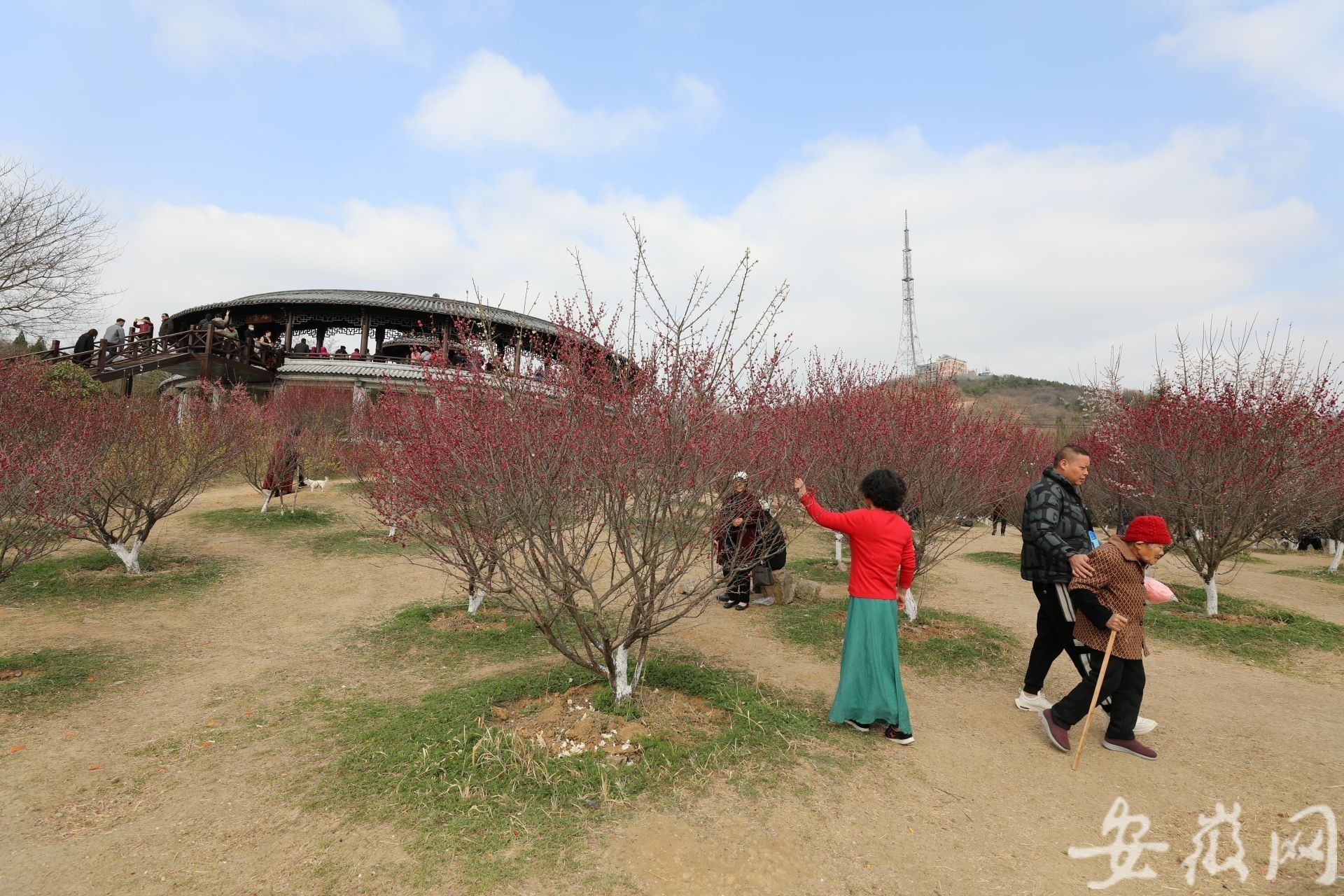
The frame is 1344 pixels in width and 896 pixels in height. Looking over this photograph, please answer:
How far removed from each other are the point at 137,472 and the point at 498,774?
7.21 metres

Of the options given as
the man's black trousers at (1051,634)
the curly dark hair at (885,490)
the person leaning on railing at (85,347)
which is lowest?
the man's black trousers at (1051,634)

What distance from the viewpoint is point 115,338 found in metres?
16.9

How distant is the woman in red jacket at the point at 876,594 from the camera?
361cm

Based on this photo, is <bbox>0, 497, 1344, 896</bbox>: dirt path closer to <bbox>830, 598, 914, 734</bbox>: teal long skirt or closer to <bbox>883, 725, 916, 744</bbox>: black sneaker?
<bbox>883, 725, 916, 744</bbox>: black sneaker

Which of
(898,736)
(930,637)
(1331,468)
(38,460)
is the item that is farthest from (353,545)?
(1331,468)

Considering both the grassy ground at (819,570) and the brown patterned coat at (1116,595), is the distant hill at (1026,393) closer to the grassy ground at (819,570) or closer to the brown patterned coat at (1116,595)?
the grassy ground at (819,570)

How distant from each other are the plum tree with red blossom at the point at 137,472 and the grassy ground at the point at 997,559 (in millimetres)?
12521

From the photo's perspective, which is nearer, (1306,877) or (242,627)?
(1306,877)

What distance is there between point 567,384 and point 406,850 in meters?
2.71

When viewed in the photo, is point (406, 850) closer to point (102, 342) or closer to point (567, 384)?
point (567, 384)

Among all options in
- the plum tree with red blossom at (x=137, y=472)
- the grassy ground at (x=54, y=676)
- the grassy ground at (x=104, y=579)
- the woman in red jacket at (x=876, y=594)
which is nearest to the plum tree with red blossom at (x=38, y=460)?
the plum tree with red blossom at (x=137, y=472)

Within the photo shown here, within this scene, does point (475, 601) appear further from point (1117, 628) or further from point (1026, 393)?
point (1026, 393)

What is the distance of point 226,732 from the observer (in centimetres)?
388

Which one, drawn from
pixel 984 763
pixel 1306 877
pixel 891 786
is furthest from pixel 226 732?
pixel 1306 877
